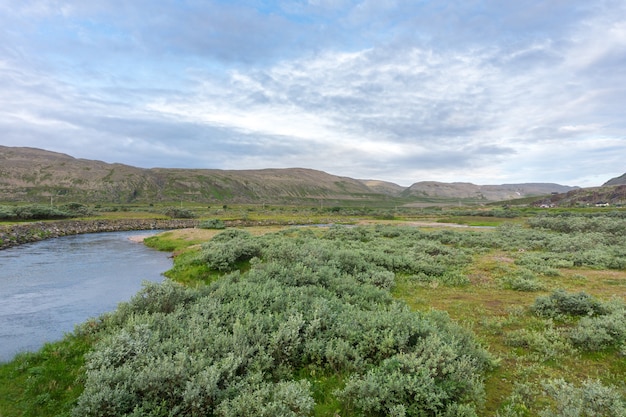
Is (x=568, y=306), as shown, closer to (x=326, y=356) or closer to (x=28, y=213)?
(x=326, y=356)

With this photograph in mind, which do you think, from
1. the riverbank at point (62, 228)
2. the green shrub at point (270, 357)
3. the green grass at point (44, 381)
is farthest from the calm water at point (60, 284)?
the green shrub at point (270, 357)

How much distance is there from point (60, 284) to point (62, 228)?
40.1m

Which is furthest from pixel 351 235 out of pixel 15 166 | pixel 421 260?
pixel 15 166

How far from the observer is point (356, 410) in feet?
21.2

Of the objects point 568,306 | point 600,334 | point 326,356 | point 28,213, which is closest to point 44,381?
point 326,356

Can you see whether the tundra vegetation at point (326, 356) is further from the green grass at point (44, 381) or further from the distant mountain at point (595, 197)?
the distant mountain at point (595, 197)

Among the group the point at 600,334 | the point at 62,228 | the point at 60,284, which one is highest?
the point at 600,334

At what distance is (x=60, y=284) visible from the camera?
21578 millimetres

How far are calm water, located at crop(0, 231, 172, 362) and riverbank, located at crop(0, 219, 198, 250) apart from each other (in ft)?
13.0

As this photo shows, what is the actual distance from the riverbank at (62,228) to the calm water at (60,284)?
13.0 feet

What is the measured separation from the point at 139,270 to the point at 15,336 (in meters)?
13.5

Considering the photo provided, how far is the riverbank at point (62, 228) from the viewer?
40.5 metres

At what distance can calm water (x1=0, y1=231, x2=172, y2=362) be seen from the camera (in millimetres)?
13656

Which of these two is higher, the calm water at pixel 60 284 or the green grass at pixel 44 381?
the green grass at pixel 44 381
